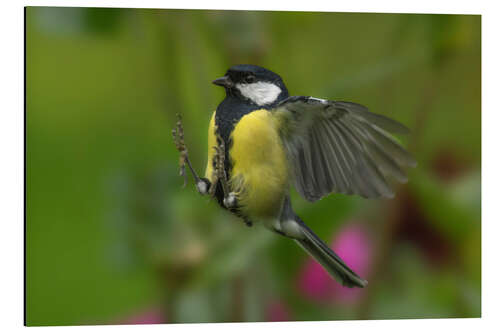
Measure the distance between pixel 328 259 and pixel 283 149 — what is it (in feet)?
0.95

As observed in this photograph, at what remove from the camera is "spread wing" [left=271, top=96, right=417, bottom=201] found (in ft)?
4.19

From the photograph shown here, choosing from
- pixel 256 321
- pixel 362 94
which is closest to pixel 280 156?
pixel 362 94

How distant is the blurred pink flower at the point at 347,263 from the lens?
59.0 inches

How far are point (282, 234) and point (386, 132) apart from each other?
0.31 m

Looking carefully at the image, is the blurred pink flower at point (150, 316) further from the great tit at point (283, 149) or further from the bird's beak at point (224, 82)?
the bird's beak at point (224, 82)

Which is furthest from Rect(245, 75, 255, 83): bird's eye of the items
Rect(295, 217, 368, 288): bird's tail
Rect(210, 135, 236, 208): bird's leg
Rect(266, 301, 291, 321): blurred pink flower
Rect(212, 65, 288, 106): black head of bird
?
Rect(266, 301, 291, 321): blurred pink flower

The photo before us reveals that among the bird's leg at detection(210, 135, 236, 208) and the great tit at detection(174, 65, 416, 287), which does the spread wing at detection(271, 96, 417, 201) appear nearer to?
the great tit at detection(174, 65, 416, 287)

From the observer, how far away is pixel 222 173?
1305 millimetres

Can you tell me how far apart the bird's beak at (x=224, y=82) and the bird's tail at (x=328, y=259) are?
1.02 feet

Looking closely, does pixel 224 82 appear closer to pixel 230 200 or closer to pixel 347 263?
pixel 230 200

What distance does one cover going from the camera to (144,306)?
148 centimetres

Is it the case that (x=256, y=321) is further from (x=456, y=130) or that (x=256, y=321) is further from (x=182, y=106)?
(x=456, y=130)

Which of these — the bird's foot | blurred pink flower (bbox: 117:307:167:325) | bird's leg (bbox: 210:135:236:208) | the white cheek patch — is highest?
the white cheek patch

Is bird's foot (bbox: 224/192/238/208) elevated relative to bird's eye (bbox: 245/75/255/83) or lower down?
lower down
